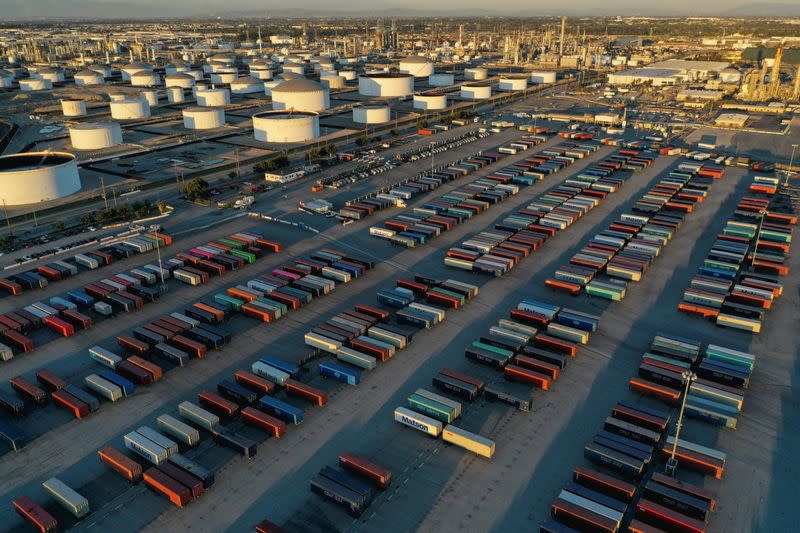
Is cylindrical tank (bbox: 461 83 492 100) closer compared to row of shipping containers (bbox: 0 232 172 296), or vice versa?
row of shipping containers (bbox: 0 232 172 296)

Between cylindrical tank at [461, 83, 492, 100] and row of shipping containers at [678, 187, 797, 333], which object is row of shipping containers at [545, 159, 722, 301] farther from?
cylindrical tank at [461, 83, 492, 100]

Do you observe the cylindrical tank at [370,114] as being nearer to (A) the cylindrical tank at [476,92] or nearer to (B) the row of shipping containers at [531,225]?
(A) the cylindrical tank at [476,92]

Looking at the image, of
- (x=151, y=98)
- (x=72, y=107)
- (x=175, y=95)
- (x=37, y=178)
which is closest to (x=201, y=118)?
(x=151, y=98)

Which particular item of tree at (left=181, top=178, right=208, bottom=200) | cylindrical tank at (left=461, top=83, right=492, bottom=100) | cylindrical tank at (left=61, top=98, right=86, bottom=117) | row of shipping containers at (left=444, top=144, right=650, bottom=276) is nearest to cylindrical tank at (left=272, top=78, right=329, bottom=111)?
cylindrical tank at (left=461, top=83, right=492, bottom=100)

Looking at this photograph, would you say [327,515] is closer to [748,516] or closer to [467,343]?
[467,343]

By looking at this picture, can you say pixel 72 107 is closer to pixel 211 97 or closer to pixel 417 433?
pixel 211 97

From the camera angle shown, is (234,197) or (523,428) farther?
(234,197)

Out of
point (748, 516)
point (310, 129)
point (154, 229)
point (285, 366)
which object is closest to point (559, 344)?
point (748, 516)
